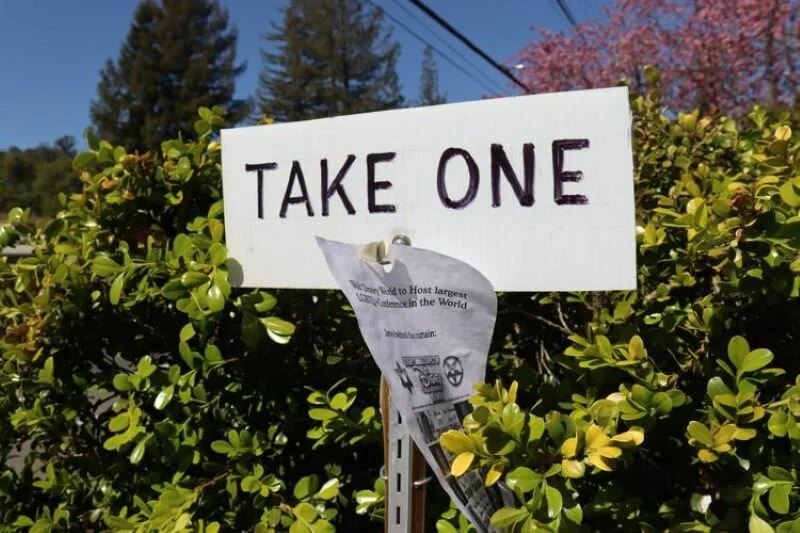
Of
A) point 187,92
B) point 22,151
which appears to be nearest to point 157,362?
point 187,92

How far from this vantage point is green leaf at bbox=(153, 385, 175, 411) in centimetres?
124

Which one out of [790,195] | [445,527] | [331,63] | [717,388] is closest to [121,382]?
[445,527]

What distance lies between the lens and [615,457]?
2.85 ft

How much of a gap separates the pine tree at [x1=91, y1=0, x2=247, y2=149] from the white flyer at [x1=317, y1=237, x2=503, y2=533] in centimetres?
3505

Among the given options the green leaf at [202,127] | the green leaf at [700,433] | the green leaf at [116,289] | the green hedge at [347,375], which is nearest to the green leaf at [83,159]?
the green hedge at [347,375]

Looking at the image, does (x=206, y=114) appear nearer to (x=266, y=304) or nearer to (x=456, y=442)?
(x=266, y=304)

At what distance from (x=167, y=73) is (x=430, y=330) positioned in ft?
124

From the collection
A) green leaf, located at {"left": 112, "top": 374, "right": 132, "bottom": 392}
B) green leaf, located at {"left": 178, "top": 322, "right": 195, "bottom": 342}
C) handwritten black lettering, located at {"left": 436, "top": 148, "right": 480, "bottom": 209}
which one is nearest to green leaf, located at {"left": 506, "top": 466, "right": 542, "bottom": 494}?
handwritten black lettering, located at {"left": 436, "top": 148, "right": 480, "bottom": 209}

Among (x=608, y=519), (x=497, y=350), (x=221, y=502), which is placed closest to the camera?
(x=608, y=519)

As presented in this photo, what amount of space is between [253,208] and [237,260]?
0.31 feet

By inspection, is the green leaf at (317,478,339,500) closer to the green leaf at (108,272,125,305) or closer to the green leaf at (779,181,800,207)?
the green leaf at (108,272,125,305)

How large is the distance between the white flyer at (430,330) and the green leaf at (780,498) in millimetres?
342

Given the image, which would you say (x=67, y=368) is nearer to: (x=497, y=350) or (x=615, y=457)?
(x=497, y=350)

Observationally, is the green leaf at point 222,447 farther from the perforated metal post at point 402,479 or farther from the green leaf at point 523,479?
the green leaf at point 523,479
